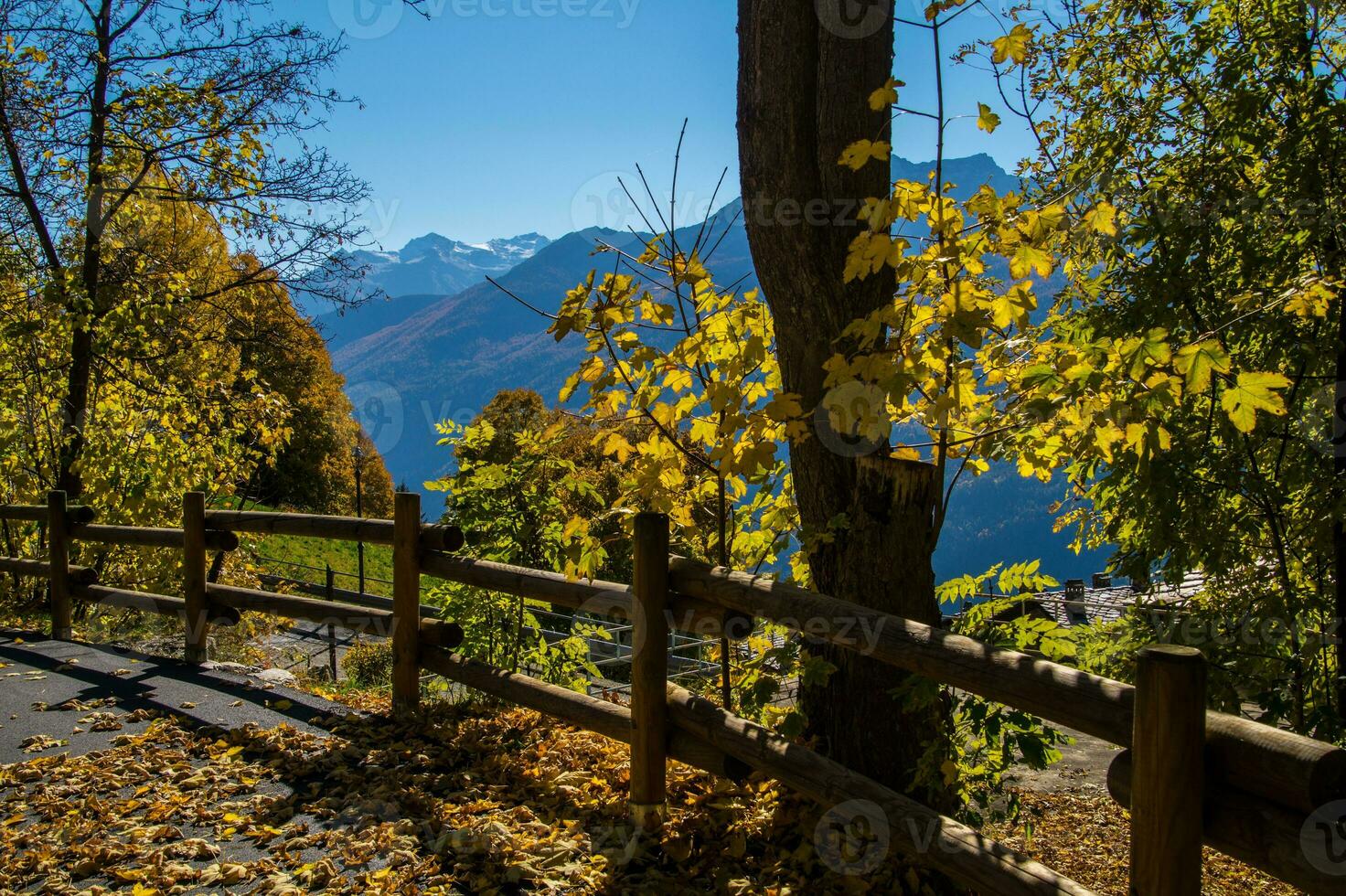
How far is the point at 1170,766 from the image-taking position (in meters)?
2.03

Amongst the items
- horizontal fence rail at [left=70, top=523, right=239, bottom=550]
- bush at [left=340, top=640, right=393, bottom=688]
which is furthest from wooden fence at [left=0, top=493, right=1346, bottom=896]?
bush at [left=340, top=640, right=393, bottom=688]

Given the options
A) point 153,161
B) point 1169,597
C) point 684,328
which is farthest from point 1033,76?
point 153,161

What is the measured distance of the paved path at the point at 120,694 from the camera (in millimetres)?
5012

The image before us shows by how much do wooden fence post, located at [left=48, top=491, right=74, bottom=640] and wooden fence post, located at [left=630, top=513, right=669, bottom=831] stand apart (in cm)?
651

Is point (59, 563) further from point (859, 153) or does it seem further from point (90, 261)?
point (859, 153)

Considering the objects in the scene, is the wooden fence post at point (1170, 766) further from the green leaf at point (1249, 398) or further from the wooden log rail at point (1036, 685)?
the green leaf at point (1249, 398)

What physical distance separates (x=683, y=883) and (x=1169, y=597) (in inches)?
183

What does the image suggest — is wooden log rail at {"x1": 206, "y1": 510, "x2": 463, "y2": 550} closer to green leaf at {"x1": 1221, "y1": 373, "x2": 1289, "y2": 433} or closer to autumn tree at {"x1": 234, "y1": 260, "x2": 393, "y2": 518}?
green leaf at {"x1": 1221, "y1": 373, "x2": 1289, "y2": 433}

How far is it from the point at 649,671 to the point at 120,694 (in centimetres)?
404

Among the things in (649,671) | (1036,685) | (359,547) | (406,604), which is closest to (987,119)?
(1036,685)

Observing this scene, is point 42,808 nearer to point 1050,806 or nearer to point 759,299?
point 759,299

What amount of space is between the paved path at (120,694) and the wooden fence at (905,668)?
0.58m

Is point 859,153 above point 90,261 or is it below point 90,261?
below

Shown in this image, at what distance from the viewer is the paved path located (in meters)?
5.01
